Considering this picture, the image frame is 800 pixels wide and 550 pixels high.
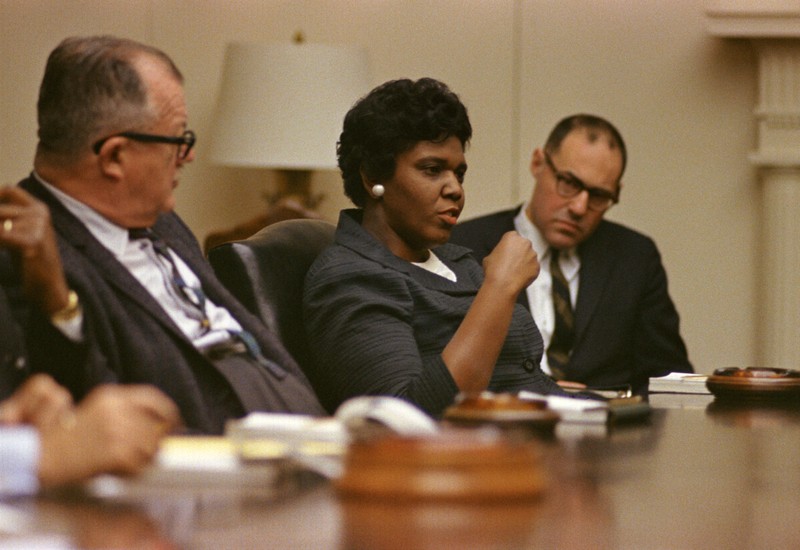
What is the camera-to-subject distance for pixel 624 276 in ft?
13.1

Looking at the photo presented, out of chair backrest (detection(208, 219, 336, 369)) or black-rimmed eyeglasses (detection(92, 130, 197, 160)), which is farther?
chair backrest (detection(208, 219, 336, 369))

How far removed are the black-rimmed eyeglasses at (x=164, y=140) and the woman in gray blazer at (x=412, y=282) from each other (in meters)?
0.43

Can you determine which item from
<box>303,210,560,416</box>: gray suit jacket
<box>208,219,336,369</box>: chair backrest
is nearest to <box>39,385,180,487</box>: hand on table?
<box>303,210,560,416</box>: gray suit jacket

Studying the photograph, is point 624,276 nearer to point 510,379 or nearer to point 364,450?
point 510,379

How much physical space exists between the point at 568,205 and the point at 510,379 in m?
1.32

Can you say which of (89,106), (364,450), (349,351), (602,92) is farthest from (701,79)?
(364,450)

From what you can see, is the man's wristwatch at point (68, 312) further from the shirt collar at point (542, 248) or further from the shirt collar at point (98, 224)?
the shirt collar at point (542, 248)

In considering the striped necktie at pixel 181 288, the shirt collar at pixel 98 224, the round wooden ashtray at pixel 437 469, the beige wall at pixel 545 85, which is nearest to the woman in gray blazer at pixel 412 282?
the striped necktie at pixel 181 288

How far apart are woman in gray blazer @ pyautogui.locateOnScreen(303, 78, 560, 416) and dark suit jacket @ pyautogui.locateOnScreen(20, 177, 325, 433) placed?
11.2 inches

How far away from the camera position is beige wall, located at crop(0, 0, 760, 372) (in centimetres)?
488

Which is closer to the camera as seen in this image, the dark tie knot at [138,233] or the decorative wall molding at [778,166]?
the dark tie knot at [138,233]

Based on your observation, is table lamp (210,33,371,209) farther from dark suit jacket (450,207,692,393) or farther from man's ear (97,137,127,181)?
man's ear (97,137,127,181)

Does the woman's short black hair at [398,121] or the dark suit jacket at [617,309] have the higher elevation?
the woman's short black hair at [398,121]

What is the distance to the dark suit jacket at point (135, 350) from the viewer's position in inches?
77.7
